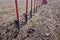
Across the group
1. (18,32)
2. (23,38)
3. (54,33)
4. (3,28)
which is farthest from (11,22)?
(54,33)

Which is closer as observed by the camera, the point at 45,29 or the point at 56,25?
the point at 45,29

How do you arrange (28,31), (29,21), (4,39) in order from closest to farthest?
(4,39), (28,31), (29,21)

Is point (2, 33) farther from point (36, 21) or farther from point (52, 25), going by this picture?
point (52, 25)

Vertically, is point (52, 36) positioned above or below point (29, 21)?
below

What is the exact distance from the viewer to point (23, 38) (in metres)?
5.11

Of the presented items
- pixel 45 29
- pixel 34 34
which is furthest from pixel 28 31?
pixel 45 29

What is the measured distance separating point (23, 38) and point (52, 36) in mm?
1099

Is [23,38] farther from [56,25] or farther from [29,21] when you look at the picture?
[56,25]

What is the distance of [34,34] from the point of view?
17.8ft

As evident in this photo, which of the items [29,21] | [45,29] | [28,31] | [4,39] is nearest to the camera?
[4,39]

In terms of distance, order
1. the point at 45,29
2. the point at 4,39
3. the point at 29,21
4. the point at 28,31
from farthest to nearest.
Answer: the point at 29,21 → the point at 45,29 → the point at 28,31 → the point at 4,39

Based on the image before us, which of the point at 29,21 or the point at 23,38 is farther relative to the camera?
the point at 29,21

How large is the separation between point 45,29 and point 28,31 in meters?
0.74

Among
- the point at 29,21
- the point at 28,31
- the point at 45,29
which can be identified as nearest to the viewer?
the point at 28,31
